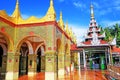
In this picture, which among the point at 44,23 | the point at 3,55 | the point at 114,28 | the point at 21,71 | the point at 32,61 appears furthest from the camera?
the point at 114,28

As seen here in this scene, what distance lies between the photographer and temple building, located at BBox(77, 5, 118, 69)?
1917 centimetres

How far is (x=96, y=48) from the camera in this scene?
19812 millimetres

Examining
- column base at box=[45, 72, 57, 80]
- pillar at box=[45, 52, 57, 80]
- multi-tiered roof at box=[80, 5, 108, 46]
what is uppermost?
multi-tiered roof at box=[80, 5, 108, 46]

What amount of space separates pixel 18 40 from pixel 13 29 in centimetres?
97

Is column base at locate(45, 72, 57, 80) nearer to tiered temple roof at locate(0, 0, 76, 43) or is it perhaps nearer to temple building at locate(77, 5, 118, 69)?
tiered temple roof at locate(0, 0, 76, 43)

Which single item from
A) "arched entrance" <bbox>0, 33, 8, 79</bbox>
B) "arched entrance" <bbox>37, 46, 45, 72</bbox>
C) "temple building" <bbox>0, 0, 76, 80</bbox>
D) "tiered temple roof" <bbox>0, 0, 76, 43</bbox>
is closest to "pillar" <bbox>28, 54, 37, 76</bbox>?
"arched entrance" <bbox>0, 33, 8, 79</bbox>

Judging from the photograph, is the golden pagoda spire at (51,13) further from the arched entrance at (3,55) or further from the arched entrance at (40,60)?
the arched entrance at (40,60)

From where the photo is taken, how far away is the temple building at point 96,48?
19.2 metres

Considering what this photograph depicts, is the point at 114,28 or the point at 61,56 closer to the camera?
the point at 61,56

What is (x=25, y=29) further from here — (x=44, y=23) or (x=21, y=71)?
(x=21, y=71)

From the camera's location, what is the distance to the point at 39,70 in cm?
2036

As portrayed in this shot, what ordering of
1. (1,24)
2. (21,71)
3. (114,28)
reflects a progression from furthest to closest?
(114,28) < (21,71) < (1,24)

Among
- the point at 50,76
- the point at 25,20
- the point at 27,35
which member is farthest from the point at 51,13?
the point at 50,76

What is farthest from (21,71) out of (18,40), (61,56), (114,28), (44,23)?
(114,28)
